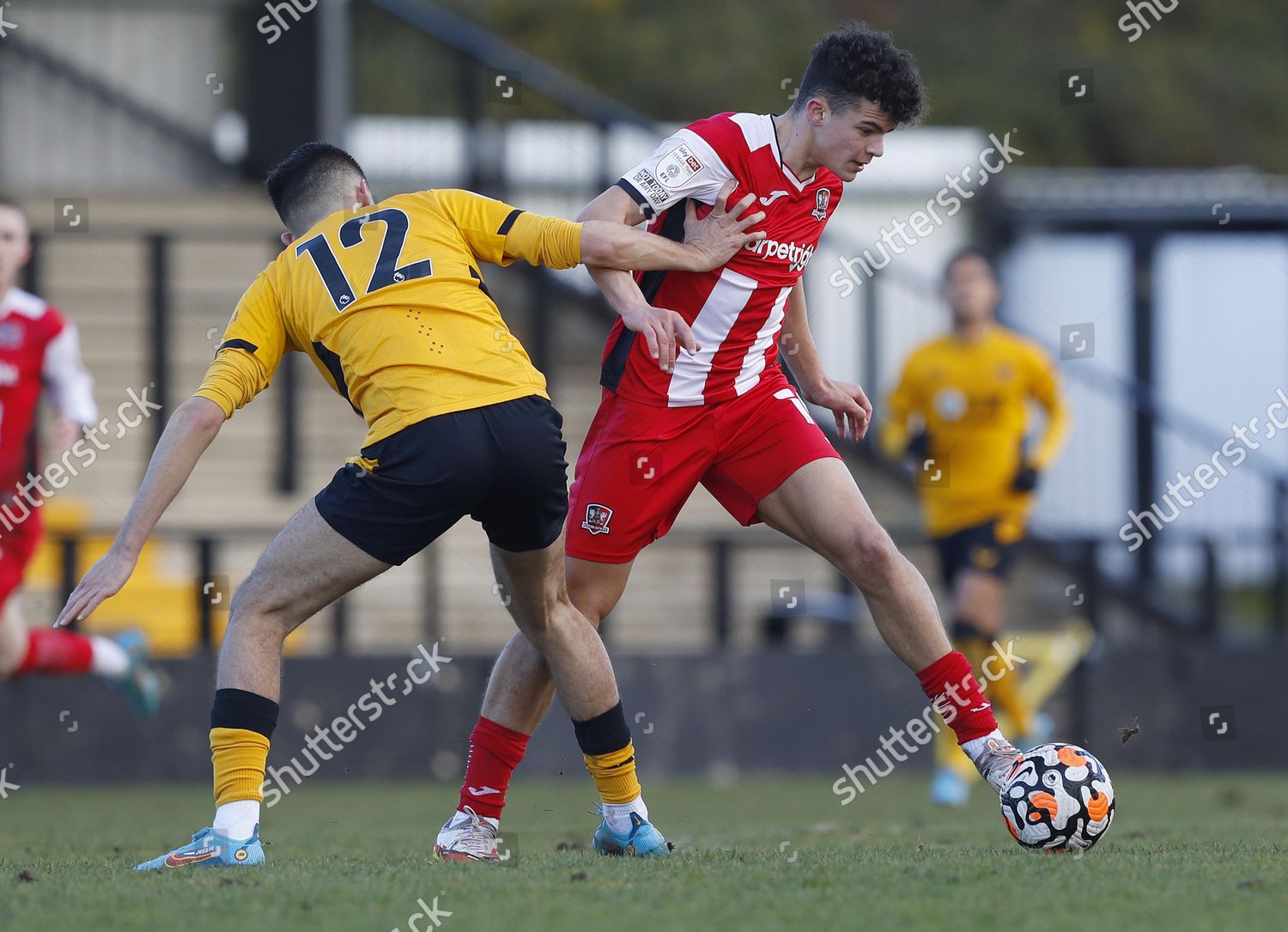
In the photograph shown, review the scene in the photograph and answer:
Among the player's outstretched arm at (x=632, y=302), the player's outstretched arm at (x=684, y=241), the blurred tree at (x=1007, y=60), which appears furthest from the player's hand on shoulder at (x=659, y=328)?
the blurred tree at (x=1007, y=60)

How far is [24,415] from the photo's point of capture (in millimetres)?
8398

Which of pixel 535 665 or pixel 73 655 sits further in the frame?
pixel 73 655

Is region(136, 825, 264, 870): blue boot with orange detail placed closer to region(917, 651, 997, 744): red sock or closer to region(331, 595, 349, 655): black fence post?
region(917, 651, 997, 744): red sock

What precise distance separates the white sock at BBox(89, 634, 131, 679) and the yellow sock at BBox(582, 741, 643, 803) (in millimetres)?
3856

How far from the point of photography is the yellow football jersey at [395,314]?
5047 millimetres

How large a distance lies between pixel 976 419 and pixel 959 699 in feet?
14.6

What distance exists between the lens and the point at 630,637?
1252 cm

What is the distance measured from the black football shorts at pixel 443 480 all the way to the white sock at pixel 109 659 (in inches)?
157

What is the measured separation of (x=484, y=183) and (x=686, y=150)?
8.56 meters

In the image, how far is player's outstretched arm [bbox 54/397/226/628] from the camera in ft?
15.5

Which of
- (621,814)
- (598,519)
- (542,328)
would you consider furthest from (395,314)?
(542,328)

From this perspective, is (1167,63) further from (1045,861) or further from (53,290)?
(1045,861)

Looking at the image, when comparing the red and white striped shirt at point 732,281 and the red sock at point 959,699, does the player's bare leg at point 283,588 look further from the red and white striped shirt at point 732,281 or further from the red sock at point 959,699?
the red sock at point 959,699

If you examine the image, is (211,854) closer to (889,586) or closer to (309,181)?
(309,181)
